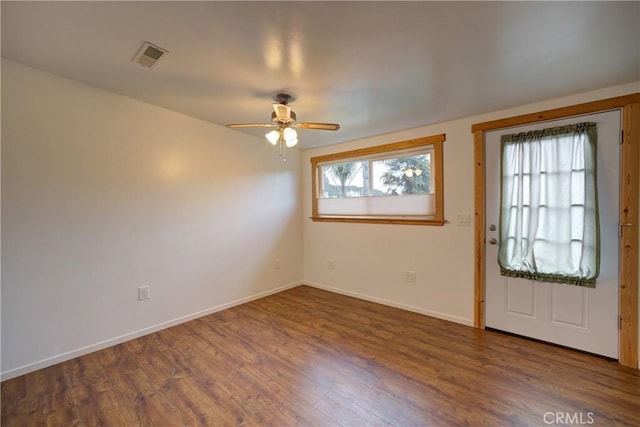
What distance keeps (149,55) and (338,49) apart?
1.28 meters

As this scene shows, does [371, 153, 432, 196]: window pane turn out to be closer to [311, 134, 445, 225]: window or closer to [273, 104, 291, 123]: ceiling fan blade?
[311, 134, 445, 225]: window

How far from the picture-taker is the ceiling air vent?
5.61ft

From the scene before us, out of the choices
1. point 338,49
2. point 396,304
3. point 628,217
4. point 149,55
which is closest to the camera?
point 338,49

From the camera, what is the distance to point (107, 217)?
2457 millimetres

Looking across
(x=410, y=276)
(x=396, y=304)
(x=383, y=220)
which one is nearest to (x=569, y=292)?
(x=410, y=276)

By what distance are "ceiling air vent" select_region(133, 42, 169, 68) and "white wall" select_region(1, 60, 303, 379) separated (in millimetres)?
872

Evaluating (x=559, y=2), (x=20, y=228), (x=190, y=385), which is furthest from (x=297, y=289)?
(x=559, y=2)

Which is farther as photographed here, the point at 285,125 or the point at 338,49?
the point at 285,125

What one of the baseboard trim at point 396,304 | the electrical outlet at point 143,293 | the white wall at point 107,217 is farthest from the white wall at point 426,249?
the electrical outlet at point 143,293

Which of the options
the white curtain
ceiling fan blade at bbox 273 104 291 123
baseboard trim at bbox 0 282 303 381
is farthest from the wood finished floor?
ceiling fan blade at bbox 273 104 291 123

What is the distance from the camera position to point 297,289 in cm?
420

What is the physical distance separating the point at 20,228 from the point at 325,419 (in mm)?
2624

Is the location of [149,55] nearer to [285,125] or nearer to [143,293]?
[285,125]

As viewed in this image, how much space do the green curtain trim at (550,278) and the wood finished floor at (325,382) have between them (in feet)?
1.99
